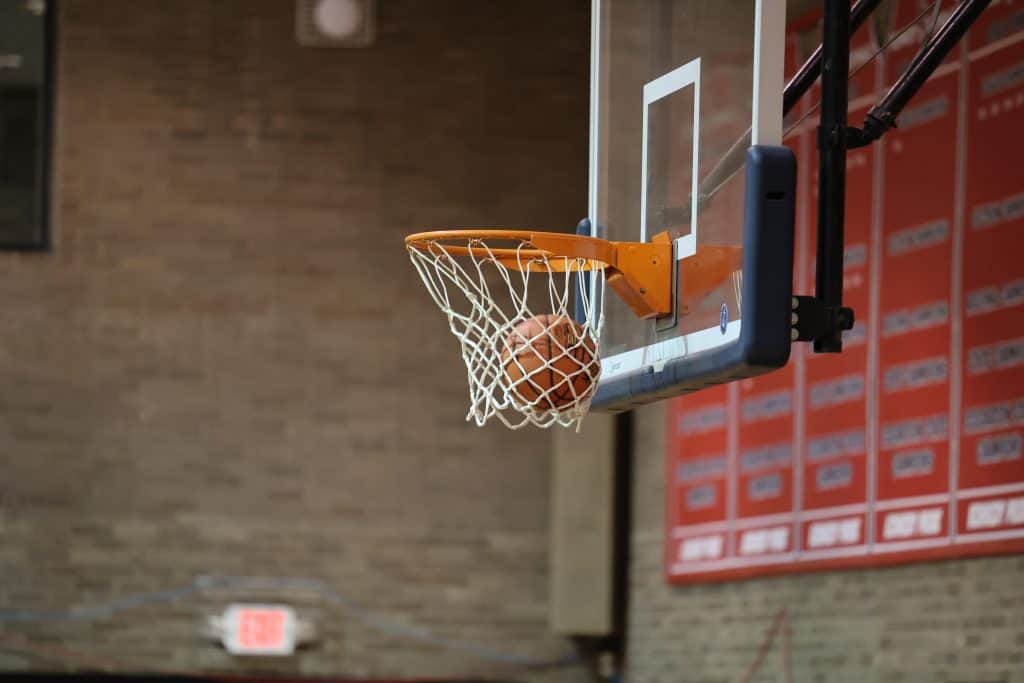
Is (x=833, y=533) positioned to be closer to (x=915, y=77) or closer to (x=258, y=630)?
(x=915, y=77)

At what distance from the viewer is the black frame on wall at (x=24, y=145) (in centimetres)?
988

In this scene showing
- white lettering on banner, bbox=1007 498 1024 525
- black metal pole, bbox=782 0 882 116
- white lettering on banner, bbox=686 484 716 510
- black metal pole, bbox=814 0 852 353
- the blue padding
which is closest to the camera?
the blue padding

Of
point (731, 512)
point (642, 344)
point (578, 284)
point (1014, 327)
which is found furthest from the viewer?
point (731, 512)

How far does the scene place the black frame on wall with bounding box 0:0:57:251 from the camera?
9.88 meters

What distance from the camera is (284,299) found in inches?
394

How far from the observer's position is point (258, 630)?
382 inches

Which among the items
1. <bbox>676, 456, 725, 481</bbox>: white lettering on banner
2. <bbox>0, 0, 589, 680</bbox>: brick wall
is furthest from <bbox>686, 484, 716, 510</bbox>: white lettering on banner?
<bbox>0, 0, 589, 680</bbox>: brick wall

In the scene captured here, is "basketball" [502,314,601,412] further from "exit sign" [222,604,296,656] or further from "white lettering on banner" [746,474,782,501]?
"exit sign" [222,604,296,656]

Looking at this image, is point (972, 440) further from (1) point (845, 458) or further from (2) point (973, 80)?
(2) point (973, 80)

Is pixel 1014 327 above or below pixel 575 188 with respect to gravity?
below

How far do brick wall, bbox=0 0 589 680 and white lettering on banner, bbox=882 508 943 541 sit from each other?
3118 millimetres

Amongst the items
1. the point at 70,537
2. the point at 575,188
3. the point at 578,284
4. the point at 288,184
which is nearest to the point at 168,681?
the point at 70,537

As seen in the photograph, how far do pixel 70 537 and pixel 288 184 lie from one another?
2.45 m

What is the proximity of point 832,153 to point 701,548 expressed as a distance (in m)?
4.15
